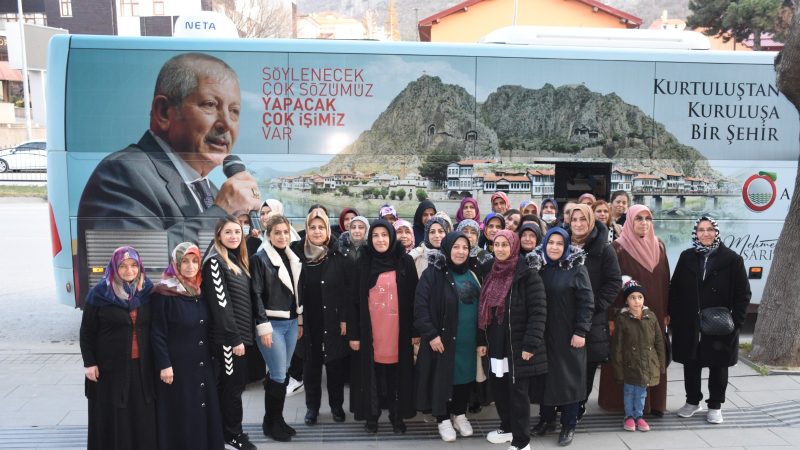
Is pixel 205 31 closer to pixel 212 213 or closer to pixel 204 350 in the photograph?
pixel 212 213

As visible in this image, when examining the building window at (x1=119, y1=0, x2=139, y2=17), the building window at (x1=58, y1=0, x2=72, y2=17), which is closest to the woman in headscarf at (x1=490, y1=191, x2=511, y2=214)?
the building window at (x1=119, y1=0, x2=139, y2=17)

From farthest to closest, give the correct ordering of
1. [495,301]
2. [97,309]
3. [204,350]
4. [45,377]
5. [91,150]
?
[91,150]
[45,377]
[495,301]
[204,350]
[97,309]

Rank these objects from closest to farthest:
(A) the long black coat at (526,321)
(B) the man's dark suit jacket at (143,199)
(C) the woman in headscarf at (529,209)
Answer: (A) the long black coat at (526,321), (C) the woman in headscarf at (529,209), (B) the man's dark suit jacket at (143,199)

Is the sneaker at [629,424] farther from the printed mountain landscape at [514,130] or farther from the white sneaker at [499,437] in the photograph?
the printed mountain landscape at [514,130]

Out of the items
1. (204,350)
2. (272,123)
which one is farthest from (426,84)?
(204,350)

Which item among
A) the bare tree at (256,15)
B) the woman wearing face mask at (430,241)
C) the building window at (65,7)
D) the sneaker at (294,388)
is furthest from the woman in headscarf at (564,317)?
the building window at (65,7)

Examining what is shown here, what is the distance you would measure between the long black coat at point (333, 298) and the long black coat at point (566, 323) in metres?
1.54

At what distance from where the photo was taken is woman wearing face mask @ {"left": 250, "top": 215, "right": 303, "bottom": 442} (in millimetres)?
5035

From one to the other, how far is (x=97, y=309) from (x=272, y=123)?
3471 mm

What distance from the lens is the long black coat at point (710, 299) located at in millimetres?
5461

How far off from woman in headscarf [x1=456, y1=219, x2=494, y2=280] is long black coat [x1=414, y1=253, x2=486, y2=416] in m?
0.08

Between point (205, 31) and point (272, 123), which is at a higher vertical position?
point (205, 31)

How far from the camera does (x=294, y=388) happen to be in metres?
6.31

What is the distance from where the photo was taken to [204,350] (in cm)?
448
